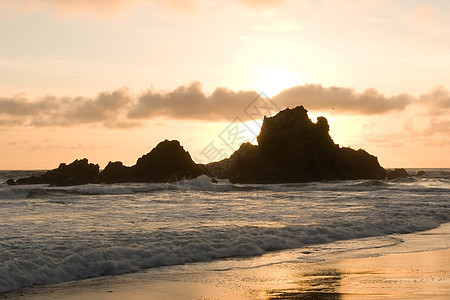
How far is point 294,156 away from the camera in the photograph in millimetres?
81500

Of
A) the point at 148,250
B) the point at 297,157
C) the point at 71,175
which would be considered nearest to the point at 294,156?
the point at 297,157

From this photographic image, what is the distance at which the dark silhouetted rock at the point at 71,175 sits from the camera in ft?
211

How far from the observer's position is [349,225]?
67.2ft

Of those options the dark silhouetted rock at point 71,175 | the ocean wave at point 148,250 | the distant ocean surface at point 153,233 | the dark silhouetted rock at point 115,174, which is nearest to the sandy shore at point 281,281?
the ocean wave at point 148,250

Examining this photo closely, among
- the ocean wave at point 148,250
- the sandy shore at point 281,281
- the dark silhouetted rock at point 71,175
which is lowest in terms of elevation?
the sandy shore at point 281,281

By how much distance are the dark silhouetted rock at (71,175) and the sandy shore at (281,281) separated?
53.4 metres

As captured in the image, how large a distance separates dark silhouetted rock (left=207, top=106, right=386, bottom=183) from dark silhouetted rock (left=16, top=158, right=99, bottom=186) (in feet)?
77.5

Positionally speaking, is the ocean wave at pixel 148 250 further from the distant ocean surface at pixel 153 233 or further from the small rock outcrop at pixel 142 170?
the small rock outcrop at pixel 142 170

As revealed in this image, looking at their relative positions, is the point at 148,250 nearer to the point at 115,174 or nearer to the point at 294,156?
the point at 115,174

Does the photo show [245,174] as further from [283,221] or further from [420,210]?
[283,221]

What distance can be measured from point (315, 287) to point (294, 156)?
71971 millimetres

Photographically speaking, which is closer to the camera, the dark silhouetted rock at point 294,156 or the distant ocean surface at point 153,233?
the distant ocean surface at point 153,233

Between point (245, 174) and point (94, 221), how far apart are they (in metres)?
63.2

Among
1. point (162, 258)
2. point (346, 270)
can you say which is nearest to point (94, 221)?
point (162, 258)
